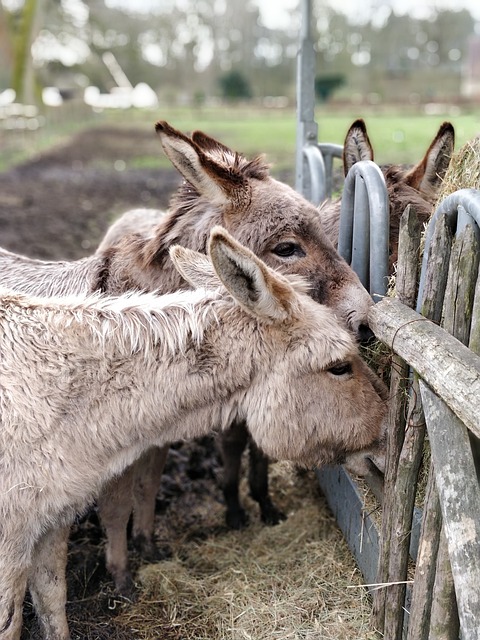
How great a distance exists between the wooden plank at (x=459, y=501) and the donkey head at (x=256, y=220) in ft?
3.93

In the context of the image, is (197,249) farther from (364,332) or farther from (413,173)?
(413,173)

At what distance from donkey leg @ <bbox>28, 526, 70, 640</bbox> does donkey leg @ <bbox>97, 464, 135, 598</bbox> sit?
1.87 ft

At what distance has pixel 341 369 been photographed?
9.78 feet

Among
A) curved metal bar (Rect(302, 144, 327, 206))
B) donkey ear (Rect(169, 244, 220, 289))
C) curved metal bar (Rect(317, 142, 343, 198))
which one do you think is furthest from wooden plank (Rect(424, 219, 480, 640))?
curved metal bar (Rect(317, 142, 343, 198))

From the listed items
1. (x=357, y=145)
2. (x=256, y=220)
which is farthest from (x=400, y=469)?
(x=357, y=145)

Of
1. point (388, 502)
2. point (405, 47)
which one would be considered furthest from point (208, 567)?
point (405, 47)

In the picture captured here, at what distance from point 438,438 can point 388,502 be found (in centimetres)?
71

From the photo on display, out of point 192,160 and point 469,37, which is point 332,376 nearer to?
point 192,160

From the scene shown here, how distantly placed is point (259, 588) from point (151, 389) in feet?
4.95

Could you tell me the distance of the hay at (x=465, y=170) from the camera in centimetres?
280

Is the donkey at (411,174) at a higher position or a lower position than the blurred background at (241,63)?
lower

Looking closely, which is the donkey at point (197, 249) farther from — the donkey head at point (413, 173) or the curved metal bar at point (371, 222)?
the donkey head at point (413, 173)

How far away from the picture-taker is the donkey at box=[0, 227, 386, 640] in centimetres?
276

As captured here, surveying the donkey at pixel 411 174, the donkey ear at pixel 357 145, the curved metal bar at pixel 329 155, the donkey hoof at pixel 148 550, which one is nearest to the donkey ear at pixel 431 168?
the donkey at pixel 411 174
